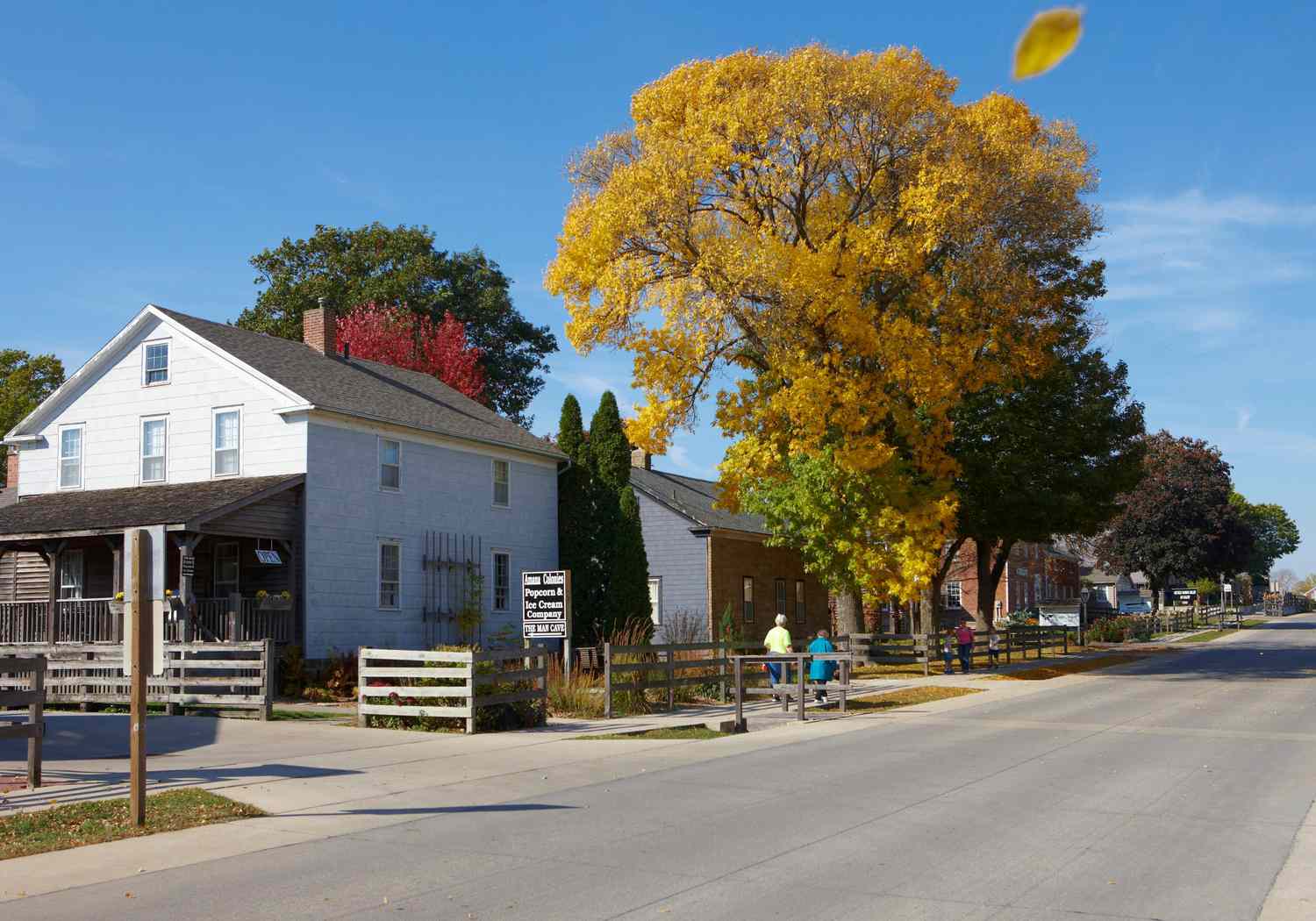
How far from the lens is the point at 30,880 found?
8.75 metres

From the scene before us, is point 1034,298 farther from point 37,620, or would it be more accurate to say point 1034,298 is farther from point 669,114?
point 37,620

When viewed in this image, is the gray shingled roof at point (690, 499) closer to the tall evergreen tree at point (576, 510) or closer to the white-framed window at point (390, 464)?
the tall evergreen tree at point (576, 510)

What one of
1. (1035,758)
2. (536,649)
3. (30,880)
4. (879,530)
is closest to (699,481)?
(879,530)

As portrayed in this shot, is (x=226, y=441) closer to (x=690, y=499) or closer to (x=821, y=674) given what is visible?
(x=821, y=674)

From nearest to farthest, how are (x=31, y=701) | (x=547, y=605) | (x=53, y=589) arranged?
1. (x=31, y=701)
2. (x=547, y=605)
3. (x=53, y=589)

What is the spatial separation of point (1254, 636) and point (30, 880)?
65.1 m

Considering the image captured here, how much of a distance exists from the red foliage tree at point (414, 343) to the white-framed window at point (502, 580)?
2114 cm

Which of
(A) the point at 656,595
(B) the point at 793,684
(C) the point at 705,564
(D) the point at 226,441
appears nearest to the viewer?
(B) the point at 793,684

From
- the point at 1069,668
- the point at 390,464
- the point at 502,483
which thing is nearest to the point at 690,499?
the point at 502,483

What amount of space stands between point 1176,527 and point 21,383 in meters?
68.6

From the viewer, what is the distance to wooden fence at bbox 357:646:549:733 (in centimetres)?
1847

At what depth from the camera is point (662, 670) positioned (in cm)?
2316

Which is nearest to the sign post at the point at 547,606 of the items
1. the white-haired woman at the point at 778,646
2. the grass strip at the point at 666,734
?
the grass strip at the point at 666,734

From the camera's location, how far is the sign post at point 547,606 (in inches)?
810
